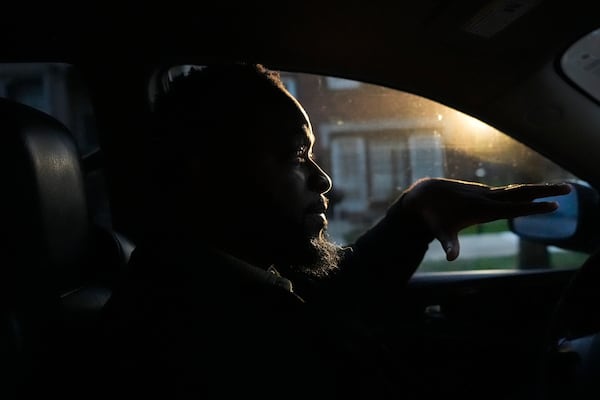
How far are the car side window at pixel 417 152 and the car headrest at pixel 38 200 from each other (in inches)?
37.1

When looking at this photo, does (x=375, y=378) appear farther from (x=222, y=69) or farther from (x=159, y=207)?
(x=222, y=69)

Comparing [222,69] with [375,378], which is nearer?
[375,378]

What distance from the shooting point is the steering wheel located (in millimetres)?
1728

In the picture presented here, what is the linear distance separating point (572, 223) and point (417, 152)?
708mm

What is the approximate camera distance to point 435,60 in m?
2.31

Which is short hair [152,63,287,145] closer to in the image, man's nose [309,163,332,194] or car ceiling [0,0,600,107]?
man's nose [309,163,332,194]

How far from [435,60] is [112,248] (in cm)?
132

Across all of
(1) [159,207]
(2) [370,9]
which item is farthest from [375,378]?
(2) [370,9]

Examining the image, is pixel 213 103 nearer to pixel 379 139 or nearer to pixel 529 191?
pixel 529 191

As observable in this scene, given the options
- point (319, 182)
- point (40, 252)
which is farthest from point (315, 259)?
point (40, 252)

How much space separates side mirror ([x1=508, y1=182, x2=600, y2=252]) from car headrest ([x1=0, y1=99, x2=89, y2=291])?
1674 millimetres

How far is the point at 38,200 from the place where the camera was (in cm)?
164

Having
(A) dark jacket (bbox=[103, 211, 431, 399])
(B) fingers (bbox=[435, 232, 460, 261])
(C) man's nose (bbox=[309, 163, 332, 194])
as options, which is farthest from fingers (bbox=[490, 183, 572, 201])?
(A) dark jacket (bbox=[103, 211, 431, 399])

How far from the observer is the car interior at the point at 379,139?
1652 mm
